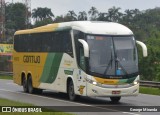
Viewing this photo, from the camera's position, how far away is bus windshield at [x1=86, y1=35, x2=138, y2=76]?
19.1 meters

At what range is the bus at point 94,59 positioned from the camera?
1895cm

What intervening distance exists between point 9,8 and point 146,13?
4019 cm

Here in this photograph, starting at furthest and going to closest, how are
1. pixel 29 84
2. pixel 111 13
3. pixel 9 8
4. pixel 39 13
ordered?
1. pixel 39 13
2. pixel 9 8
3. pixel 111 13
4. pixel 29 84

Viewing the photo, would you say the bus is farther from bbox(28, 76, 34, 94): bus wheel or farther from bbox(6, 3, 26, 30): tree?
bbox(6, 3, 26, 30): tree

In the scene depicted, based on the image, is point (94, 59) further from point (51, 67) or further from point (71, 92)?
point (51, 67)

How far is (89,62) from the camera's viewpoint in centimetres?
1916

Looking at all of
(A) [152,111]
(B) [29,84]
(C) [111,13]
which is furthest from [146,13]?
(A) [152,111]

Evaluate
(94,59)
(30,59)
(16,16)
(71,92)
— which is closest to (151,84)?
(30,59)

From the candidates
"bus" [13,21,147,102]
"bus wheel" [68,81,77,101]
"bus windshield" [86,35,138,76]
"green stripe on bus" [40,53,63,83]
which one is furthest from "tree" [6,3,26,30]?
"bus windshield" [86,35,138,76]

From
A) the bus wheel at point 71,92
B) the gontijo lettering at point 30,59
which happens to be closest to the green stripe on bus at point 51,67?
the gontijo lettering at point 30,59

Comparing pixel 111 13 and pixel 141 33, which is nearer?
pixel 141 33

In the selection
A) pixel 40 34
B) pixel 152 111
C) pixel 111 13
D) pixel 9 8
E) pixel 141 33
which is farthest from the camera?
pixel 9 8

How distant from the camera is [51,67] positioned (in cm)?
2345

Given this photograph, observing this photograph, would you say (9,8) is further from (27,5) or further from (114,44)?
(114,44)
